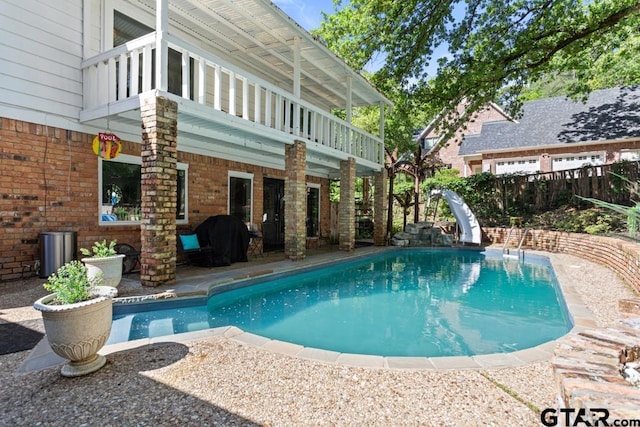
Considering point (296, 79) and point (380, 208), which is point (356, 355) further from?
point (380, 208)

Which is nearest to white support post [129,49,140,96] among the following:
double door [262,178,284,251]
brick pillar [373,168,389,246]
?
double door [262,178,284,251]

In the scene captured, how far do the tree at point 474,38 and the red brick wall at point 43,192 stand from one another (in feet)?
27.5

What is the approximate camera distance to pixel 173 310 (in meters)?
5.08

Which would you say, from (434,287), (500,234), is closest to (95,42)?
(434,287)

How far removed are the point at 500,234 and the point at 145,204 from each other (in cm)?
1284

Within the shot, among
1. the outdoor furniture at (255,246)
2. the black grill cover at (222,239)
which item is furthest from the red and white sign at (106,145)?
the outdoor furniture at (255,246)

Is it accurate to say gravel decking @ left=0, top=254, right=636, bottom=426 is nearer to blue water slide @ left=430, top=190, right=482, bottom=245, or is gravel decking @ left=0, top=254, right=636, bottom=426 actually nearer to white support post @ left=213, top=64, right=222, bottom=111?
white support post @ left=213, top=64, right=222, bottom=111

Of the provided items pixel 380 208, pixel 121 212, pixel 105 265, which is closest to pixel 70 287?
pixel 105 265

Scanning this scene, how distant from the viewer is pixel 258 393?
2.56 metres

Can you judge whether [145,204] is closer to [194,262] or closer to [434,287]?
[194,262]

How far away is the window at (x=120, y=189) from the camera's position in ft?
22.2

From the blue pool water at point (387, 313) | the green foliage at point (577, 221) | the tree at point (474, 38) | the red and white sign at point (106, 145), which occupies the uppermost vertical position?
the tree at point (474, 38)

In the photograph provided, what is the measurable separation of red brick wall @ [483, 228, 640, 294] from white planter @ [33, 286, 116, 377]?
702 centimetres

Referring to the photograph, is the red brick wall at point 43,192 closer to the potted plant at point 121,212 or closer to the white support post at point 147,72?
the potted plant at point 121,212
